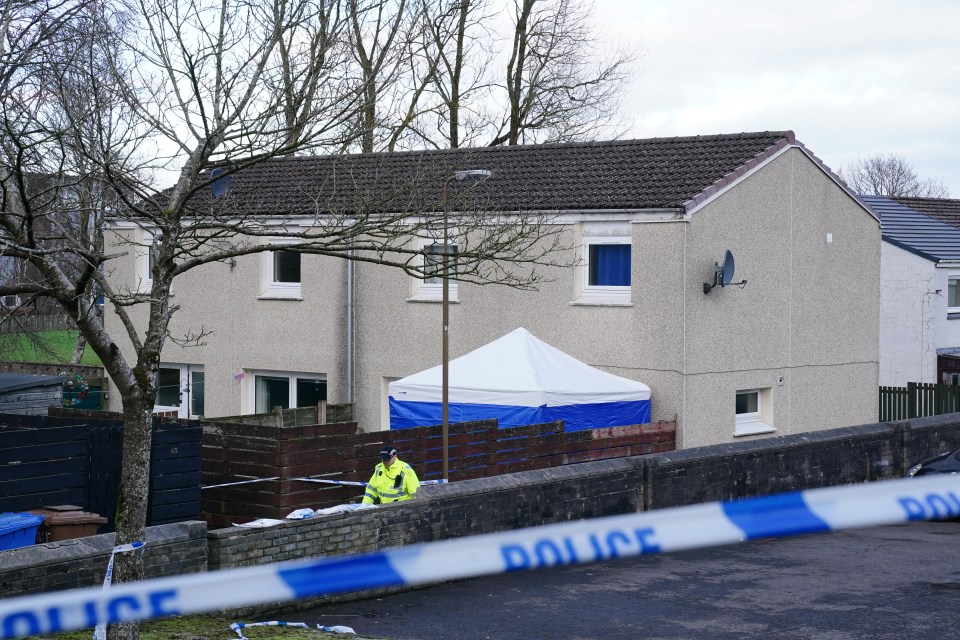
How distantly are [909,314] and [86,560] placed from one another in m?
26.3

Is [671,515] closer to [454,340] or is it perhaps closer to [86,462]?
[86,462]

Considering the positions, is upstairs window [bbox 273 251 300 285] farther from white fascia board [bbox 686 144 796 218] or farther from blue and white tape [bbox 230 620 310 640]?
blue and white tape [bbox 230 620 310 640]

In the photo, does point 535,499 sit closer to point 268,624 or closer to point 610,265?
point 268,624

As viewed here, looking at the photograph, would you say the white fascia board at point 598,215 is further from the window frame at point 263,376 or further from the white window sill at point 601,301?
the window frame at point 263,376

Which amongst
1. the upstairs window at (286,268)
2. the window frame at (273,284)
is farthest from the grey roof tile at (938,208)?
the window frame at (273,284)

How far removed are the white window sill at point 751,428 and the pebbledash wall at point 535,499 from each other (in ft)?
7.80

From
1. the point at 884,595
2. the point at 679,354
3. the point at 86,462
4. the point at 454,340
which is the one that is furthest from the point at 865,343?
the point at 86,462

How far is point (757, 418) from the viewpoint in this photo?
72.3 ft

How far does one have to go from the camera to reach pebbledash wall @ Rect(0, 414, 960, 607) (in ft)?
31.3

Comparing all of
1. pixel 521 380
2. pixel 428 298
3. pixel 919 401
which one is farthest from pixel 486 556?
pixel 919 401

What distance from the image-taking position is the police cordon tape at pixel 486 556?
9.80ft

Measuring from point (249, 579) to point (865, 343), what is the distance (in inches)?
907

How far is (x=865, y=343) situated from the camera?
958 inches

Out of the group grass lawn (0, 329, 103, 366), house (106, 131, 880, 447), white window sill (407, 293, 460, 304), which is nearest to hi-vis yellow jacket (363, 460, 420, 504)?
house (106, 131, 880, 447)
